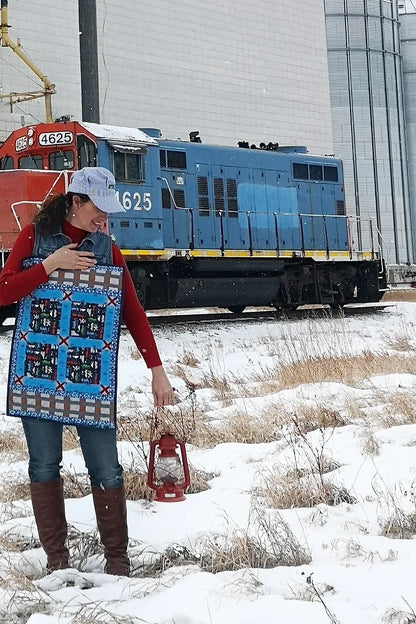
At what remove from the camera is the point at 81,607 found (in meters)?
2.72

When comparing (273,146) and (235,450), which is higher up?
(273,146)

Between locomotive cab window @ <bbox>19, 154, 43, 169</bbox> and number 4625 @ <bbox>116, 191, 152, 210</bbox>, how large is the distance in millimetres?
1336

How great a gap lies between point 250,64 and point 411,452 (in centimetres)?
2105

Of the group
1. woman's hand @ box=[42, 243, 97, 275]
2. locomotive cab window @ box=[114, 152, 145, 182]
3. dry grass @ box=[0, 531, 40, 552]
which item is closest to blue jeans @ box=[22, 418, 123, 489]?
dry grass @ box=[0, 531, 40, 552]

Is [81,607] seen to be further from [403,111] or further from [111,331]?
[403,111]

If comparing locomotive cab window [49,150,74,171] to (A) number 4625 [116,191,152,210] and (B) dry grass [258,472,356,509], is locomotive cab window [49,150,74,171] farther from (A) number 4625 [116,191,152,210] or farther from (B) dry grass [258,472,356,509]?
(B) dry grass [258,472,356,509]

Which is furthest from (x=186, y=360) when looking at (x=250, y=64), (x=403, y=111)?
(x=403, y=111)

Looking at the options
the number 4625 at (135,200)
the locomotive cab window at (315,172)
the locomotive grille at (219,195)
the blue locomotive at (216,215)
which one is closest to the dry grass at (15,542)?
the blue locomotive at (216,215)

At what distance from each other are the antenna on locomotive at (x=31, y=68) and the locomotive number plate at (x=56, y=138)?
542 cm

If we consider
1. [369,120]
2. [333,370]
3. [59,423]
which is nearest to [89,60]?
[369,120]

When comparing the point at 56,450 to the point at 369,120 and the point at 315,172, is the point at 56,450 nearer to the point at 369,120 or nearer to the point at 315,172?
the point at 315,172

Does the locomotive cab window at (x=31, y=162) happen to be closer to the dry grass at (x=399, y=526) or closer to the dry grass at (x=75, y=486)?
the dry grass at (x=75, y=486)

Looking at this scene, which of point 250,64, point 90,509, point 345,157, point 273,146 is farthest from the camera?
point 345,157

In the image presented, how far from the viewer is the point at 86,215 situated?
3.32 metres
